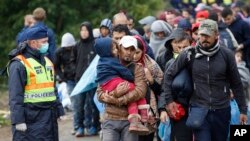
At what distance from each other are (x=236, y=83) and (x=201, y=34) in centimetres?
69

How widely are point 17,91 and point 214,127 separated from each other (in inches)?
89.8

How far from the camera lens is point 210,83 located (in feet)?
25.9

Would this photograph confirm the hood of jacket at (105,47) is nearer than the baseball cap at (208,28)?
No

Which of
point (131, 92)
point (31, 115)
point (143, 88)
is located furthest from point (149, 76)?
point (31, 115)

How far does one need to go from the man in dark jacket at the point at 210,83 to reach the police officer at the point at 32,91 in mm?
1590

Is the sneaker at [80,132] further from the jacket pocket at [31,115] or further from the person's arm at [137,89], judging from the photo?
the person's arm at [137,89]

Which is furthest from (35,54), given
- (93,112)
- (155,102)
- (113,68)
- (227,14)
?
(227,14)

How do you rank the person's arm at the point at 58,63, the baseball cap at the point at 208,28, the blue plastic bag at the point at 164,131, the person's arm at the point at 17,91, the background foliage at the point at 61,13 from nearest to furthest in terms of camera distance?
the baseball cap at the point at 208,28
the person's arm at the point at 17,91
the blue plastic bag at the point at 164,131
the person's arm at the point at 58,63
the background foliage at the point at 61,13

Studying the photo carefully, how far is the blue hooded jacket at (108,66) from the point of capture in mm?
8047

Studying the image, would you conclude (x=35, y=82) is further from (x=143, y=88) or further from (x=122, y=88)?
(x=143, y=88)

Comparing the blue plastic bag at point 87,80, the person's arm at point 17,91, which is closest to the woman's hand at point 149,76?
the person's arm at point 17,91

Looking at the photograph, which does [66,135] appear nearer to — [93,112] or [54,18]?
[93,112]

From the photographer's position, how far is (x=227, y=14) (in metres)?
13.1

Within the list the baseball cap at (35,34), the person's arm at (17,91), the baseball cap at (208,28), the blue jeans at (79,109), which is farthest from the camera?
the blue jeans at (79,109)
